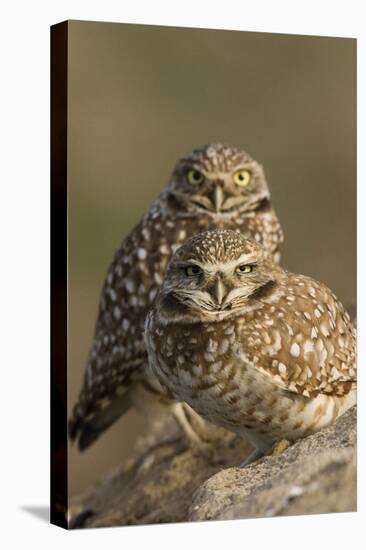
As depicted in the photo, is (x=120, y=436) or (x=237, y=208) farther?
(x=120, y=436)

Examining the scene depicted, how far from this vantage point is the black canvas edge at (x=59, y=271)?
6371 millimetres

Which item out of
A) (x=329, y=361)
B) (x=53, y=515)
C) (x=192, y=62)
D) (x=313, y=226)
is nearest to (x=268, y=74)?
(x=192, y=62)

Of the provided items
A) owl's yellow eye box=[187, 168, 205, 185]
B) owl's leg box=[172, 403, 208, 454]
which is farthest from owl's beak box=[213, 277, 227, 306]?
owl's leg box=[172, 403, 208, 454]

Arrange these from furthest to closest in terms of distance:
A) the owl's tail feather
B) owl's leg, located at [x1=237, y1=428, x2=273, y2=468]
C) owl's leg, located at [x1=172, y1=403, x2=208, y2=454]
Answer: owl's leg, located at [x1=172, y1=403, x2=208, y2=454], the owl's tail feather, owl's leg, located at [x1=237, y1=428, x2=273, y2=468]

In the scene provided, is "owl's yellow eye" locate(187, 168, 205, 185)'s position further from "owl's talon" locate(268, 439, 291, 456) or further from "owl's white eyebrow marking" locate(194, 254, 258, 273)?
"owl's talon" locate(268, 439, 291, 456)

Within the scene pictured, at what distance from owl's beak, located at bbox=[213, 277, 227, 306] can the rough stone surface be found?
83 centimetres

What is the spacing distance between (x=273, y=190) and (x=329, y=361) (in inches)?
67.7

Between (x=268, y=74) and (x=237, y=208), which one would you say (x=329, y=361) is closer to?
(x=237, y=208)

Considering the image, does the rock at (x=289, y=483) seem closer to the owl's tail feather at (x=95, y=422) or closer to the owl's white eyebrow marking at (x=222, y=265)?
the owl's white eyebrow marking at (x=222, y=265)

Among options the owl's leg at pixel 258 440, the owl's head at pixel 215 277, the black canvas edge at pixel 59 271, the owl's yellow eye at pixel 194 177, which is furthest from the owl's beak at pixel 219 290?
the owl's yellow eye at pixel 194 177

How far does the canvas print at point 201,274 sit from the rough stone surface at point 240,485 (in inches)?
0.5

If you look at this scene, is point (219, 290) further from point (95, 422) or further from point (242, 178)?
point (95, 422)

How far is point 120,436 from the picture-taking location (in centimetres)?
869

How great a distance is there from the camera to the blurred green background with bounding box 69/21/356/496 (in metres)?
6.83
